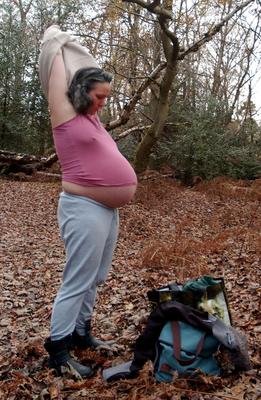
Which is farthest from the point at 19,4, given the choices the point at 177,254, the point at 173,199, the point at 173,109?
the point at 177,254

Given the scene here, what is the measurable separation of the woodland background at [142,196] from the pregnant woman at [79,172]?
60cm

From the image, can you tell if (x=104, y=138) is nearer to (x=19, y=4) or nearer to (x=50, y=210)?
(x=50, y=210)

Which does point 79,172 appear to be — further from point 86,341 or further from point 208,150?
point 208,150

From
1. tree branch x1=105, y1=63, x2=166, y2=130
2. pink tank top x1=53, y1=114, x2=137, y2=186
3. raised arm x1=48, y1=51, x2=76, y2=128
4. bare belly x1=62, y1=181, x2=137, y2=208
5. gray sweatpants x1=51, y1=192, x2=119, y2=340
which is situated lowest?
gray sweatpants x1=51, y1=192, x2=119, y2=340

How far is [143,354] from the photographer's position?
2.83m

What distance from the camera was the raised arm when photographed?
109 inches

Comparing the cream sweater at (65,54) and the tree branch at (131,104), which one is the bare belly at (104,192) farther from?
the tree branch at (131,104)

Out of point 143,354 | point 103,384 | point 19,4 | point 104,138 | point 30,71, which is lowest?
point 103,384

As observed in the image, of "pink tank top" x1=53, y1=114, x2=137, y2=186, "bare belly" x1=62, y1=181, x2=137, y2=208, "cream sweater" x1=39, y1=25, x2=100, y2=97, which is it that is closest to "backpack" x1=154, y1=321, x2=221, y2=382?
"bare belly" x1=62, y1=181, x2=137, y2=208

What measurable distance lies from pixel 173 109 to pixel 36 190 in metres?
6.49

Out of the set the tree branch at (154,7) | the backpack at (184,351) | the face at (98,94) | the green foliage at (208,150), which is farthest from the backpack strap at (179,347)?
the green foliage at (208,150)

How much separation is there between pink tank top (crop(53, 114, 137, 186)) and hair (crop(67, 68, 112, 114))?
2.8 inches

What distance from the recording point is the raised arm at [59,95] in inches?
109

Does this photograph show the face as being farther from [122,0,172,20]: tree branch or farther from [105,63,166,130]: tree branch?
[105,63,166,130]: tree branch
